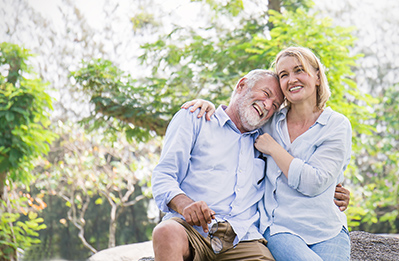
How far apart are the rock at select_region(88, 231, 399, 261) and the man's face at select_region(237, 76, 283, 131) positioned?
111 centimetres

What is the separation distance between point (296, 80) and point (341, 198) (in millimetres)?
572

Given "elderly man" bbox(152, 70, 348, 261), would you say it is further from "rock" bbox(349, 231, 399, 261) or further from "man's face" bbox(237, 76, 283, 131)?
"rock" bbox(349, 231, 399, 261)

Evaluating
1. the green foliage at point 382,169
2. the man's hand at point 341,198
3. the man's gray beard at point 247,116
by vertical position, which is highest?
the man's gray beard at point 247,116

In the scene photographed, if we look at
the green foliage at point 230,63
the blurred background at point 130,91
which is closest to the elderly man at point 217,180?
the green foliage at point 230,63

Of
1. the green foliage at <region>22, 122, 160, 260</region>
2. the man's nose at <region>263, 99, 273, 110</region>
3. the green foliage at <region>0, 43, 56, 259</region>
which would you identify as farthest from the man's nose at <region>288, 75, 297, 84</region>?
the green foliage at <region>22, 122, 160, 260</region>

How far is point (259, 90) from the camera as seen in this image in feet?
5.71

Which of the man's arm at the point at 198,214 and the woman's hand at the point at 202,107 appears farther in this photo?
the woman's hand at the point at 202,107

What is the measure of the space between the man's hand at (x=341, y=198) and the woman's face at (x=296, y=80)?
43cm

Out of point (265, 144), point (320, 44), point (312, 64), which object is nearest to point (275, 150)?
point (265, 144)

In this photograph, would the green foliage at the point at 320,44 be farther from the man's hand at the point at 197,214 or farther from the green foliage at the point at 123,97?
the man's hand at the point at 197,214

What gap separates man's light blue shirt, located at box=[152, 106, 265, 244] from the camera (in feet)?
5.03

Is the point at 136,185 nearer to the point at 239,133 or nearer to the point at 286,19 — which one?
the point at 286,19

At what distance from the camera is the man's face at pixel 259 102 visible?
171 centimetres

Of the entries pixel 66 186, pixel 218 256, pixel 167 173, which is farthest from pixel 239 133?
pixel 66 186
